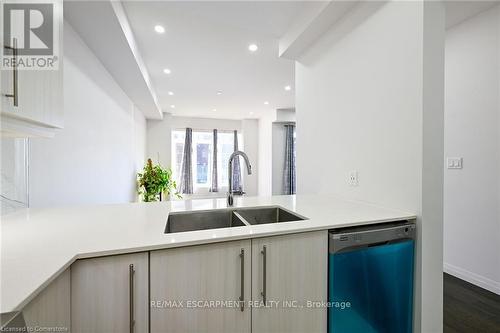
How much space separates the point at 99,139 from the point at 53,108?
1839 mm

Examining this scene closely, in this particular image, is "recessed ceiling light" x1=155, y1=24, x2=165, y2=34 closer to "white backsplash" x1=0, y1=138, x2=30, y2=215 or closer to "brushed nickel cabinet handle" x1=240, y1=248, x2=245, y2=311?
"white backsplash" x1=0, y1=138, x2=30, y2=215

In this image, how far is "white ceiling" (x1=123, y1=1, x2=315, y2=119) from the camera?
208 cm

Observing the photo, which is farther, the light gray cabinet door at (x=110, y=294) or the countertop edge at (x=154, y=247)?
the light gray cabinet door at (x=110, y=294)

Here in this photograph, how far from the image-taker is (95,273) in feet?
2.62

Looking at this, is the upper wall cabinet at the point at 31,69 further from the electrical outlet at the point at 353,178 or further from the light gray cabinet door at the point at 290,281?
the electrical outlet at the point at 353,178

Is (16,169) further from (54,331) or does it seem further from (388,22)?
(388,22)

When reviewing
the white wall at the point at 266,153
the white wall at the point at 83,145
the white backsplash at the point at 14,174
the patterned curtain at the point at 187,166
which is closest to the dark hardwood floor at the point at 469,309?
the white backsplash at the point at 14,174

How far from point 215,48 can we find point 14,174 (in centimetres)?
235

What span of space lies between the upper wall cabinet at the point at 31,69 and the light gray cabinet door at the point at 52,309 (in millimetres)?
620

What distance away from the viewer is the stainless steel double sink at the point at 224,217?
4.64ft

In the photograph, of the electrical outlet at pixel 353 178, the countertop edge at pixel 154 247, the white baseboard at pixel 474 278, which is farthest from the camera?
the white baseboard at pixel 474 278

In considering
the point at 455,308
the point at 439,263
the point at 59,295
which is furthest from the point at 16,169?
the point at 455,308

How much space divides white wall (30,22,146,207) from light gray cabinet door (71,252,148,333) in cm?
116

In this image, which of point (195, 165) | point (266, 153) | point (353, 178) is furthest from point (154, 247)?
point (195, 165)
